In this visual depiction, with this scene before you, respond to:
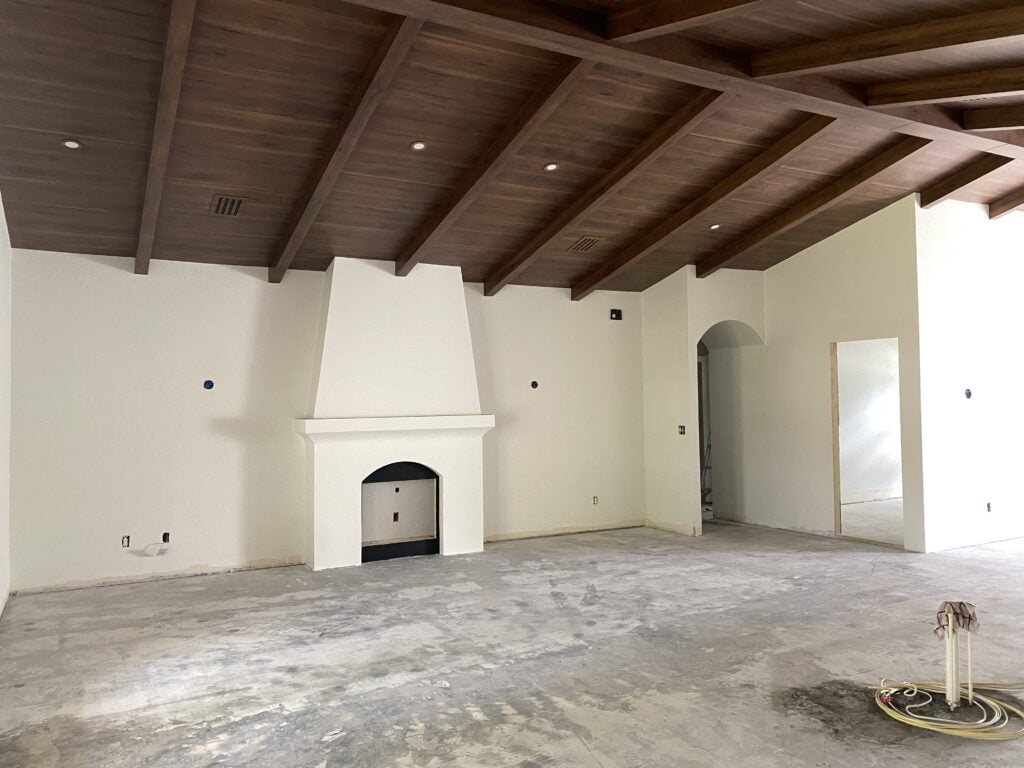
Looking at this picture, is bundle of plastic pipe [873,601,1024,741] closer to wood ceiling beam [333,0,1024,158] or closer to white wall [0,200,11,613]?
wood ceiling beam [333,0,1024,158]

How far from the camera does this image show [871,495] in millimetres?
10391

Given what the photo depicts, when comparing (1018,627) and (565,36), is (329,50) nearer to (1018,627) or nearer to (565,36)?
(565,36)

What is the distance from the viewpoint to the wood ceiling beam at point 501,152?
4461mm

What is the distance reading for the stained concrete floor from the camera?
3.19 metres

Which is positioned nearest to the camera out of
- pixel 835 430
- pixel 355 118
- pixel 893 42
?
pixel 893 42

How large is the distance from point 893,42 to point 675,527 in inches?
221

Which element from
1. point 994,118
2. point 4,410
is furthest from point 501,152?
point 4,410

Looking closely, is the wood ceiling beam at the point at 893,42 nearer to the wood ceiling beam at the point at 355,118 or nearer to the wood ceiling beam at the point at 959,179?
the wood ceiling beam at the point at 355,118

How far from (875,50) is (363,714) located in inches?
174

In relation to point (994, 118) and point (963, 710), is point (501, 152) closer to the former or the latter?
point (994, 118)

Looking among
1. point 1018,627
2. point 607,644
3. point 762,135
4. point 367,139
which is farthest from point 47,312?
point 1018,627

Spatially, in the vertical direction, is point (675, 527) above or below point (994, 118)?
below

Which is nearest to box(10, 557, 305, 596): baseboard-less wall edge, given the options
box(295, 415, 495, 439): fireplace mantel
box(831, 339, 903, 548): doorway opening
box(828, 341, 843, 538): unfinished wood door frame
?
box(295, 415, 495, 439): fireplace mantel

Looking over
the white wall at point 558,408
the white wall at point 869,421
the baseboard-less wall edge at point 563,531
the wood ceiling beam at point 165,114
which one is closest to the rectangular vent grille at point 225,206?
the wood ceiling beam at point 165,114
